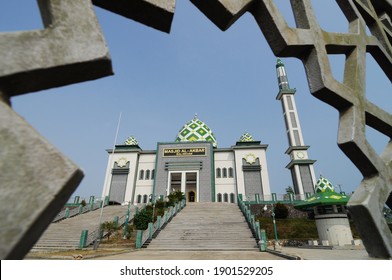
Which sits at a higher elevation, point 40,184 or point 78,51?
point 78,51

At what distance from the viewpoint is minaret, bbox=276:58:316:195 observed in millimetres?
28672

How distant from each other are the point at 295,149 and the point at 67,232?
2716cm

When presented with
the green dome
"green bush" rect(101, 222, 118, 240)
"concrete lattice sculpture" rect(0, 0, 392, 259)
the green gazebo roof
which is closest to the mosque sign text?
the green dome

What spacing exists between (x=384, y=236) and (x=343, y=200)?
14.1 metres

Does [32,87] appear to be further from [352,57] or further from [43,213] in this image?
[352,57]

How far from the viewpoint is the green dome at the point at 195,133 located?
3416cm

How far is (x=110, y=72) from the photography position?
1.22 meters

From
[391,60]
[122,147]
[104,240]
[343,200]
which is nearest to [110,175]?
[122,147]

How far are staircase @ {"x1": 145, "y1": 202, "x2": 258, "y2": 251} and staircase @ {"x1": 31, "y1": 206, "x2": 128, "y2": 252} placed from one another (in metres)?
4.66

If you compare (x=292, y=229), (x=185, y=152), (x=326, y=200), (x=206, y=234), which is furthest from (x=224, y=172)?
(x=206, y=234)

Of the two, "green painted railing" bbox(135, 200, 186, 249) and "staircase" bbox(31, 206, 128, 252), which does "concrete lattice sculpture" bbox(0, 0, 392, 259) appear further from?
"staircase" bbox(31, 206, 128, 252)

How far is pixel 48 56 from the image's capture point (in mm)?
968

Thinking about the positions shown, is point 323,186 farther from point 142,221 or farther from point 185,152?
point 185,152

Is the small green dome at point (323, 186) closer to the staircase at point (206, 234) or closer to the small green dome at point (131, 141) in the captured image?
the staircase at point (206, 234)
